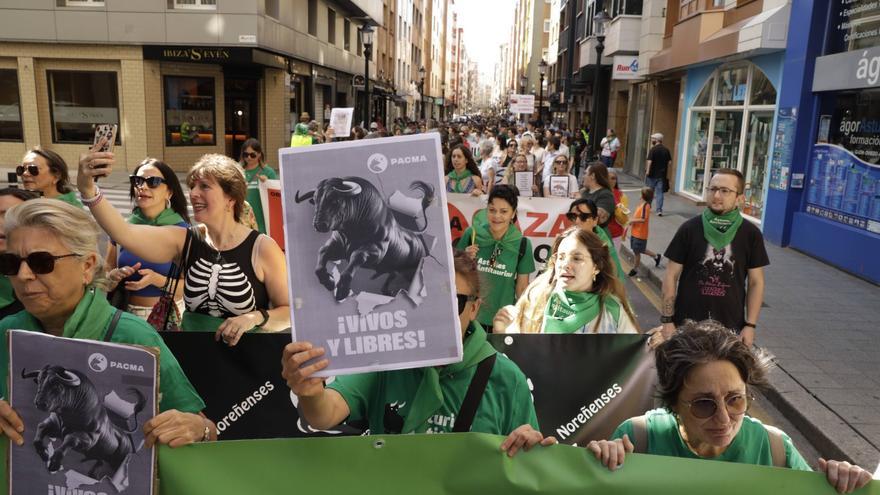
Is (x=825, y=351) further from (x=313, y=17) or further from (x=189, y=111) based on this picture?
(x=313, y=17)

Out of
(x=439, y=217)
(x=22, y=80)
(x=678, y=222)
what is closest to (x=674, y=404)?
(x=439, y=217)

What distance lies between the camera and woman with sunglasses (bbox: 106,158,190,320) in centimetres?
406

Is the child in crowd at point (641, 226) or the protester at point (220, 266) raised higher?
the protester at point (220, 266)

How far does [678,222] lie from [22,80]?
20838 mm

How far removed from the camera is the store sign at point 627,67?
24.5 metres

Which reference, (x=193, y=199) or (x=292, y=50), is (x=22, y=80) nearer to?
(x=292, y=50)

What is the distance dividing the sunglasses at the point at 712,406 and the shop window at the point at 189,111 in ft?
78.1

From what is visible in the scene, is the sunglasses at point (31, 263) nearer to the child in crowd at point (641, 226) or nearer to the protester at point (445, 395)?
the protester at point (445, 395)

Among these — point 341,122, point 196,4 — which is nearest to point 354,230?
point 341,122

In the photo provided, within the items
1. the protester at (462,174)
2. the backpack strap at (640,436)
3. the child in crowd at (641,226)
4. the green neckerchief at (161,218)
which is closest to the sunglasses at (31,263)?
the backpack strap at (640,436)

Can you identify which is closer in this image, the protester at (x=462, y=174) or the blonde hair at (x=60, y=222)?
the blonde hair at (x=60, y=222)

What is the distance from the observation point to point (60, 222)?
2246 mm

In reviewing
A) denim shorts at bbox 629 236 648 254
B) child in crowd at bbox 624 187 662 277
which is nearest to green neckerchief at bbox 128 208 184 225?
child in crowd at bbox 624 187 662 277

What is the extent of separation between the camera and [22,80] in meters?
22.2
